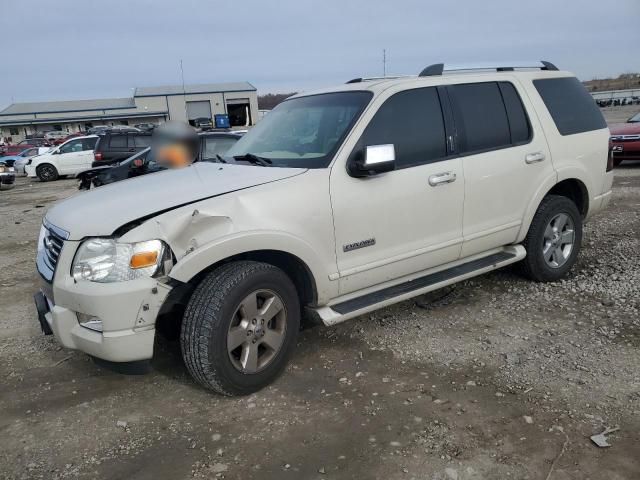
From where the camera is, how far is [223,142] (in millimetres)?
9625

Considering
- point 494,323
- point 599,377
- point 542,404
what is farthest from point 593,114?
point 542,404

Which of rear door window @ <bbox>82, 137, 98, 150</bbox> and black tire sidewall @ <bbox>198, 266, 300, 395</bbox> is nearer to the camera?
black tire sidewall @ <bbox>198, 266, 300, 395</bbox>

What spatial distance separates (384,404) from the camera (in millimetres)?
3100

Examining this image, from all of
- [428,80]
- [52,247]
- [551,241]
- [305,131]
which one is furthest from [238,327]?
[551,241]

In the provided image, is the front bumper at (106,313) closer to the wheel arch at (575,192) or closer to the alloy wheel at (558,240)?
the alloy wheel at (558,240)

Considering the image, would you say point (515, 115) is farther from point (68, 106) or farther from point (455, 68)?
point (68, 106)

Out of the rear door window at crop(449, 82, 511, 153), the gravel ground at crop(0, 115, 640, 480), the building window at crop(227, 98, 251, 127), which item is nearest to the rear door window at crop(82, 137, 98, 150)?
the gravel ground at crop(0, 115, 640, 480)

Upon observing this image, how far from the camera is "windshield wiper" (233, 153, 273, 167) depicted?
369cm

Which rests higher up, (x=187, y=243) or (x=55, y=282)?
(x=187, y=243)

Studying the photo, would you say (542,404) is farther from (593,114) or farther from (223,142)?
(223,142)

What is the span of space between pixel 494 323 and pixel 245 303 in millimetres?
2165

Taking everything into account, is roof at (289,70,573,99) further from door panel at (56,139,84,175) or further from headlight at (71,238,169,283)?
door panel at (56,139,84,175)

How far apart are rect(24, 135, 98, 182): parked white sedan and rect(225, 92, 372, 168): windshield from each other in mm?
17911

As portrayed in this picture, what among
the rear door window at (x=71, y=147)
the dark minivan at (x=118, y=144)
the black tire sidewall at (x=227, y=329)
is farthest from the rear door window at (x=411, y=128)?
the rear door window at (x=71, y=147)
